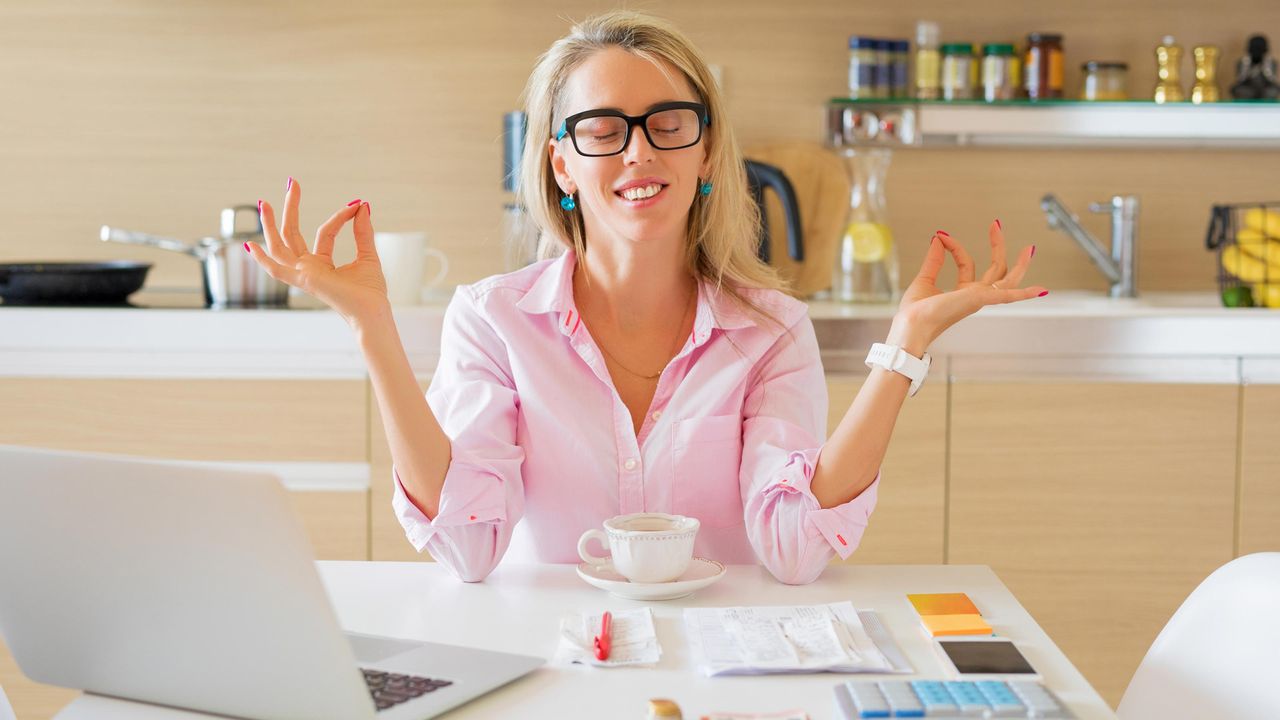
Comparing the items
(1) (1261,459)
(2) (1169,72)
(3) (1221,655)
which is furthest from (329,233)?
(2) (1169,72)

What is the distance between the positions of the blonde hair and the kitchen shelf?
1213 mm

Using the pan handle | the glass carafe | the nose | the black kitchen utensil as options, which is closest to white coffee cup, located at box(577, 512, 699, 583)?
the nose

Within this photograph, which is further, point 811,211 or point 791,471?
point 811,211

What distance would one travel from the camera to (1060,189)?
2.91 metres

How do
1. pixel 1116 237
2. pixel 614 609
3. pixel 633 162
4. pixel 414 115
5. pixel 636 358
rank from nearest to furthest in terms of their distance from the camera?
pixel 614 609, pixel 633 162, pixel 636 358, pixel 1116 237, pixel 414 115

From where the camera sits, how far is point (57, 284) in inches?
99.7

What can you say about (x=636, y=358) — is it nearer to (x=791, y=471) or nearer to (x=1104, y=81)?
(x=791, y=471)

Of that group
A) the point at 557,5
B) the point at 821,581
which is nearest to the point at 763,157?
the point at 557,5

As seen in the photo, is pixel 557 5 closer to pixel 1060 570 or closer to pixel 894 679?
pixel 1060 570

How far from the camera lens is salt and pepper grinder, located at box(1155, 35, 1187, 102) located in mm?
2799

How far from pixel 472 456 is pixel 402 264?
4.27ft

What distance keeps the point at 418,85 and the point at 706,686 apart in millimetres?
2241

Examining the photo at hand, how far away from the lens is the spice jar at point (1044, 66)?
280 cm

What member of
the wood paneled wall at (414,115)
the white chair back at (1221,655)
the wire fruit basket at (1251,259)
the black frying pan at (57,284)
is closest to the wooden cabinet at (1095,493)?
the wire fruit basket at (1251,259)
